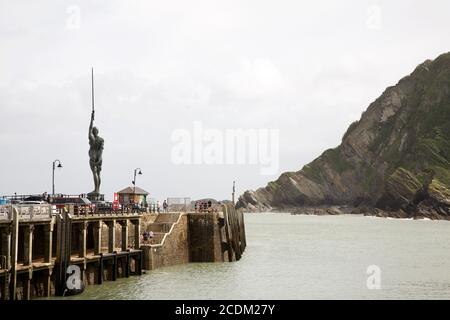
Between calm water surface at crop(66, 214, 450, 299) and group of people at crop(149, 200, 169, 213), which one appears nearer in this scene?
calm water surface at crop(66, 214, 450, 299)

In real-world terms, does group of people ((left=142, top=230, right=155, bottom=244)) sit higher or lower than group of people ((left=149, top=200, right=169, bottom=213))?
lower

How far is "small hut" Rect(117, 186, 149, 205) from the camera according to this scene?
59.8 m

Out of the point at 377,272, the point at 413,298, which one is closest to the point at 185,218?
the point at 377,272

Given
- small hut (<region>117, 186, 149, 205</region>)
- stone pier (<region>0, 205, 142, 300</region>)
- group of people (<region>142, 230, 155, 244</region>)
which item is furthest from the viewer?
small hut (<region>117, 186, 149, 205</region>)

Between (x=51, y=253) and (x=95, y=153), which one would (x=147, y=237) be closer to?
(x=95, y=153)

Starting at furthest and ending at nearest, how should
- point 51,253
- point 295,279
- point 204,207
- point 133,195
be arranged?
point 133,195, point 204,207, point 295,279, point 51,253

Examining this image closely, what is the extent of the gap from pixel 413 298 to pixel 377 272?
11.6m

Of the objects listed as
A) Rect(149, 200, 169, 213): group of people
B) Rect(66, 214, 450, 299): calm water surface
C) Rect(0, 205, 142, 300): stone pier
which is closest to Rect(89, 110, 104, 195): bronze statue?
Rect(149, 200, 169, 213): group of people

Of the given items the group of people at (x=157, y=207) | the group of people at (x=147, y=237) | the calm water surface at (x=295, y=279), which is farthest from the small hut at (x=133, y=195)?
the group of people at (x=147, y=237)

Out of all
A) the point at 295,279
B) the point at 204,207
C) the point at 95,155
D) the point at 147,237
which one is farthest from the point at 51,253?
the point at 204,207

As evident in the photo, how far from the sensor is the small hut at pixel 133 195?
59.8 metres

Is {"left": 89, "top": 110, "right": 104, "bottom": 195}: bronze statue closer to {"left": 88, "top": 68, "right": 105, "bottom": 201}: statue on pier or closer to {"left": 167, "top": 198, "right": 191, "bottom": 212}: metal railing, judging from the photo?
{"left": 88, "top": 68, "right": 105, "bottom": 201}: statue on pier

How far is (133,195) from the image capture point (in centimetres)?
5981
